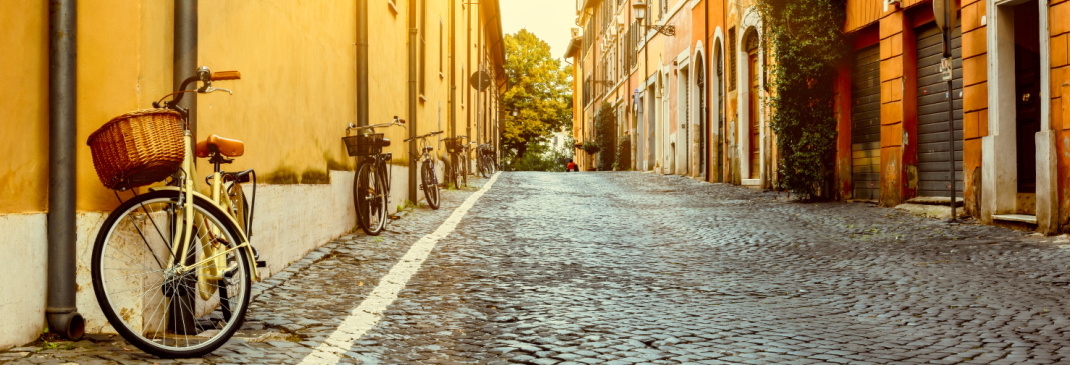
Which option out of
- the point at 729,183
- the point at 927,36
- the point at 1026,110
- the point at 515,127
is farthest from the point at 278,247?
the point at 515,127

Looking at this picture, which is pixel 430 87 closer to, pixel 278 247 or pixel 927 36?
pixel 927 36

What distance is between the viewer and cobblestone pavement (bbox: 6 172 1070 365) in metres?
4.07

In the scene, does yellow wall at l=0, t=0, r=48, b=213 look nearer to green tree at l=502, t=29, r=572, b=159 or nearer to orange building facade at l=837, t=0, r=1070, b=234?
orange building facade at l=837, t=0, r=1070, b=234

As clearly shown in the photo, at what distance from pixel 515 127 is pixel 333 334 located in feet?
200

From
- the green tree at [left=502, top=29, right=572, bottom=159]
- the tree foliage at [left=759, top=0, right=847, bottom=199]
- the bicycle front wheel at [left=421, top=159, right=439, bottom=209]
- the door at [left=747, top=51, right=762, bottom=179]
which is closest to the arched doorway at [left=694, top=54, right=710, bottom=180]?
the door at [left=747, top=51, right=762, bottom=179]

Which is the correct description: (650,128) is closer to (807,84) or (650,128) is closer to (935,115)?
(807,84)

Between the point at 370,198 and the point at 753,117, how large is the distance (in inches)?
438

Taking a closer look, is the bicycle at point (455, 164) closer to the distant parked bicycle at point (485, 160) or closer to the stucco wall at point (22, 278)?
the distant parked bicycle at point (485, 160)

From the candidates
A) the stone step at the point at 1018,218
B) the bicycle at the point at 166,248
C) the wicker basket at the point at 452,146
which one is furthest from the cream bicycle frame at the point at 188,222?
the wicker basket at the point at 452,146

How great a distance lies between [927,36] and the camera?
1154 cm

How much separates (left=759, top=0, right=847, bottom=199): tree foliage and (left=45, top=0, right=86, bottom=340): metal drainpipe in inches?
430

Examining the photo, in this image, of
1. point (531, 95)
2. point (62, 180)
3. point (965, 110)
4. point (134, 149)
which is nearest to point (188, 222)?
point (134, 149)

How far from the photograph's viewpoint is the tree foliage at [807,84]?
13383mm

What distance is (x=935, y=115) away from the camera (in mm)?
11406
